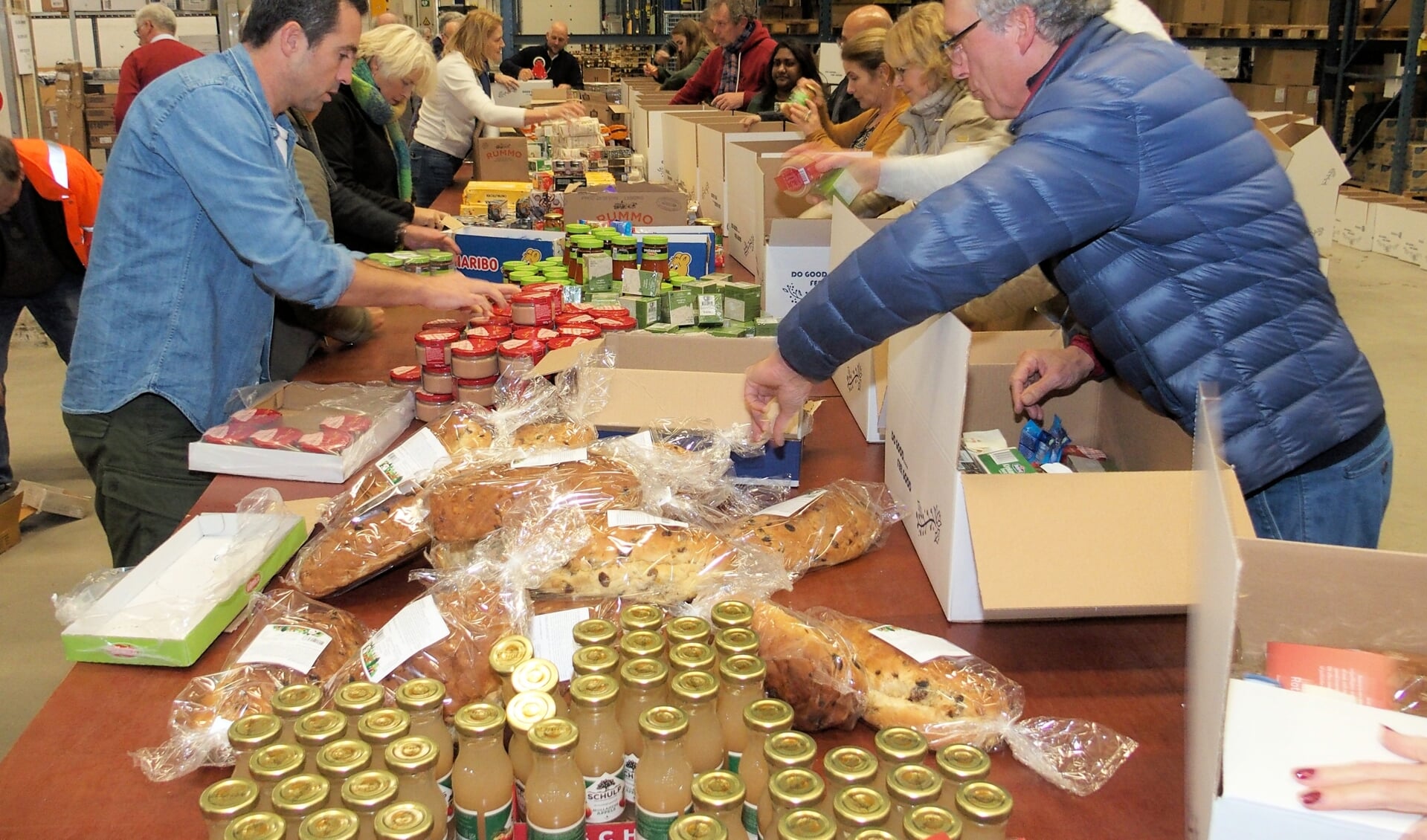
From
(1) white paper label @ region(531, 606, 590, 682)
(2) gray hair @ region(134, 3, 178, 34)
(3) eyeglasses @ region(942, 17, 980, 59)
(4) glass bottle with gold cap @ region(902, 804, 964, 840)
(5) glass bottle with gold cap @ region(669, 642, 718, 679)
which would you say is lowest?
(1) white paper label @ region(531, 606, 590, 682)

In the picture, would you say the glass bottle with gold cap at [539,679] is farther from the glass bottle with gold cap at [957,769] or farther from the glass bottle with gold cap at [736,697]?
the glass bottle with gold cap at [957,769]

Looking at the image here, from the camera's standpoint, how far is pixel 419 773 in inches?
Result: 36.8

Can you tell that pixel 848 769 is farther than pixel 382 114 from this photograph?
No

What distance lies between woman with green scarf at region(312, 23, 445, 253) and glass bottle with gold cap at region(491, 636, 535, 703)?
2633mm

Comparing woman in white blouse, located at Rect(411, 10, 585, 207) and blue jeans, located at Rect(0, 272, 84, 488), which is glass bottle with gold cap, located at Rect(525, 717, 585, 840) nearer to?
blue jeans, located at Rect(0, 272, 84, 488)

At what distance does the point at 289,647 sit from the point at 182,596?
0.89ft

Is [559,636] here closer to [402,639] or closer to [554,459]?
[402,639]

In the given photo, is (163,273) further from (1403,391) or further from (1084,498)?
(1403,391)

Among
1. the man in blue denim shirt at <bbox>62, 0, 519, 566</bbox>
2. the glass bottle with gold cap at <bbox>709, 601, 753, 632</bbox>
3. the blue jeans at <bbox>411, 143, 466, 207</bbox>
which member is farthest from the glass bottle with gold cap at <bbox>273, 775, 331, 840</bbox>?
the blue jeans at <bbox>411, 143, 466, 207</bbox>

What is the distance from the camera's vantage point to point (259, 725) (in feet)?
3.34

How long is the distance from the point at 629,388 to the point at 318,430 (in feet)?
1.88

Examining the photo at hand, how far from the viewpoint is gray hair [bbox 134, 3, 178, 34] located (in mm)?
6789

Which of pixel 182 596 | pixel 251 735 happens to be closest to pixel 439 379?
pixel 182 596

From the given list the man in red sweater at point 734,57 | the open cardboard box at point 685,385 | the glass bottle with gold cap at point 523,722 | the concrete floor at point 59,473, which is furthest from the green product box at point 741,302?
the man in red sweater at point 734,57
